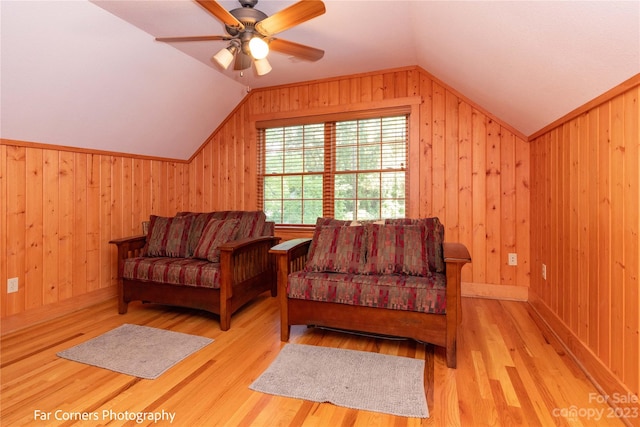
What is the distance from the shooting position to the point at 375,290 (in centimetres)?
214

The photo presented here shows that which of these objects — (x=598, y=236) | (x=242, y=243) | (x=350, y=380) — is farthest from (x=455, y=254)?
(x=242, y=243)

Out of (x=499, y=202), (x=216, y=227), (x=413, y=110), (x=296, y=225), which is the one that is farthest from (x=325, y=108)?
(x=499, y=202)

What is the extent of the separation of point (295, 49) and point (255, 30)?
35cm

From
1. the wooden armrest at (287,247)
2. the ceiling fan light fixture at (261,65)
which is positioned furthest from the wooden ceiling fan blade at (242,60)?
the wooden armrest at (287,247)

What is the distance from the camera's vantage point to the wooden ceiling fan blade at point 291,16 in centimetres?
178

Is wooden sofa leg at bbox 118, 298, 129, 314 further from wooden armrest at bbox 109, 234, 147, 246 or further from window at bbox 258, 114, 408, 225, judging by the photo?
window at bbox 258, 114, 408, 225

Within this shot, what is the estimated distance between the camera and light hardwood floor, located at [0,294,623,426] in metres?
1.55

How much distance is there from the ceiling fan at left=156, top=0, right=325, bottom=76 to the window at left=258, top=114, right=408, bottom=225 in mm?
1479

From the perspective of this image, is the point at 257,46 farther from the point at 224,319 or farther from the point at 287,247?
the point at 224,319

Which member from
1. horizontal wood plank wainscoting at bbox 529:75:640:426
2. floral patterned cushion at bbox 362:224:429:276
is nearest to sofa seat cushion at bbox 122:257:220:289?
floral patterned cushion at bbox 362:224:429:276

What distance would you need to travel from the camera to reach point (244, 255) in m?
2.86

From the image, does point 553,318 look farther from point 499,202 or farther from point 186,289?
point 186,289

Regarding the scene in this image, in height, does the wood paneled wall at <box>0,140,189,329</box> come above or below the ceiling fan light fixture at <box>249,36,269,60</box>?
below

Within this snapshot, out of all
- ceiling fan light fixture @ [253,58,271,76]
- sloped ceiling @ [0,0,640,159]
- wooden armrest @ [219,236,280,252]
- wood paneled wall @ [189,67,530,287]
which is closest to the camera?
sloped ceiling @ [0,0,640,159]
